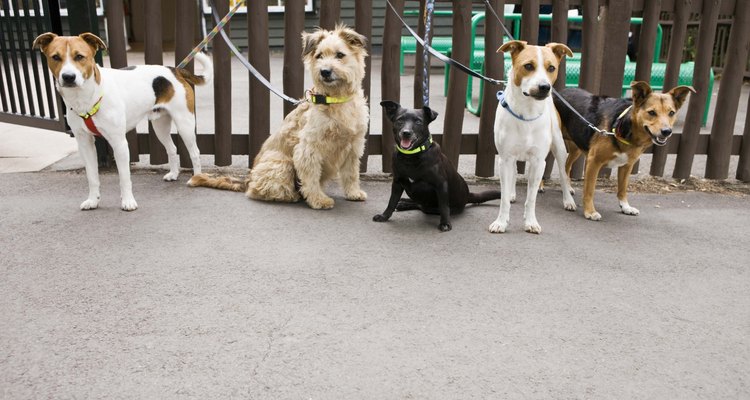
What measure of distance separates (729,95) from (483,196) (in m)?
2.66

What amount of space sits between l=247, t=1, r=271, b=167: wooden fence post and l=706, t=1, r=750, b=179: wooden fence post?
423 cm

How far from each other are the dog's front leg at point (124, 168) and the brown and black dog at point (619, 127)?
11.3 ft

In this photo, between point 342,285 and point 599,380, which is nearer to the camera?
point 599,380

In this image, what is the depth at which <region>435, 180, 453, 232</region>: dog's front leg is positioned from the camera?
162 inches

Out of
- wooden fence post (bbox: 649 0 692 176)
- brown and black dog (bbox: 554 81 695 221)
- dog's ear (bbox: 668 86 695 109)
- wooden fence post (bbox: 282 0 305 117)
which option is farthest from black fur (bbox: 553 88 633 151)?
wooden fence post (bbox: 282 0 305 117)

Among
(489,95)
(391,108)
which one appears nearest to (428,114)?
(391,108)

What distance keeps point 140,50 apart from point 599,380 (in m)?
19.7

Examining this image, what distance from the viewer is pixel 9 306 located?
2.90 m

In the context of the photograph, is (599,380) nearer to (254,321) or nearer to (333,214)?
(254,321)

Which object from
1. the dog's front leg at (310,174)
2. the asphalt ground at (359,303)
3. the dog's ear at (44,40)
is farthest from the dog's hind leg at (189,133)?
the dog's ear at (44,40)

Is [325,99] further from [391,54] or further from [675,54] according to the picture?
[675,54]

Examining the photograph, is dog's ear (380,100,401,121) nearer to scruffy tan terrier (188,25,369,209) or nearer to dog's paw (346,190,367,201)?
scruffy tan terrier (188,25,369,209)

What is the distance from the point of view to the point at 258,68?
16.9 feet

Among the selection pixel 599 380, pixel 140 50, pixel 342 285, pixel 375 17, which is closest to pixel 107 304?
pixel 342 285
